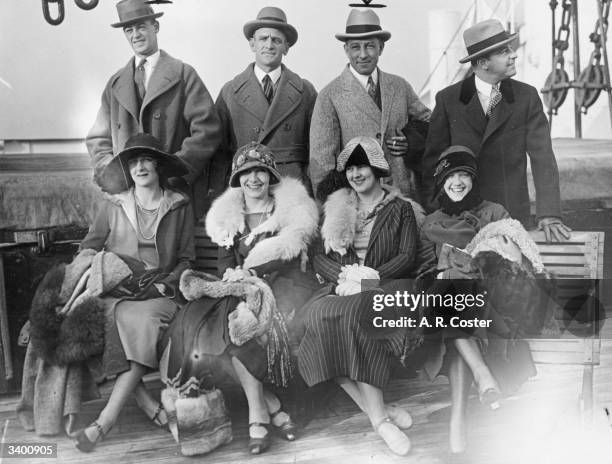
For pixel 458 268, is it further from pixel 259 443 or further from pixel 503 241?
pixel 259 443

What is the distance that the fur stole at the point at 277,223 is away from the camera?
3480 millimetres

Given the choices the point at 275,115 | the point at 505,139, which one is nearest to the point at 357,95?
the point at 275,115

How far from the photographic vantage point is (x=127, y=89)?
11.9ft

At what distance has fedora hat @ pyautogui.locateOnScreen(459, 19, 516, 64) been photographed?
3.62 m

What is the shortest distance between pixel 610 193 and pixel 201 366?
224 centimetres

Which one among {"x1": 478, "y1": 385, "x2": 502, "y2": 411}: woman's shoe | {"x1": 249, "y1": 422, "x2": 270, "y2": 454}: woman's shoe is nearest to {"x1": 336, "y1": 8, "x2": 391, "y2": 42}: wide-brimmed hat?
{"x1": 478, "y1": 385, "x2": 502, "y2": 411}: woman's shoe

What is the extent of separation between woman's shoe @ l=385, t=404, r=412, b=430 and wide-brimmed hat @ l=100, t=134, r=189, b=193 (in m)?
1.50

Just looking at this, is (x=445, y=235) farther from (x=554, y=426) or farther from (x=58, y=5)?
(x=58, y=5)

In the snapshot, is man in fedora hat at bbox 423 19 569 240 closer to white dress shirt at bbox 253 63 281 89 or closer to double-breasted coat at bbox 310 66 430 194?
double-breasted coat at bbox 310 66 430 194

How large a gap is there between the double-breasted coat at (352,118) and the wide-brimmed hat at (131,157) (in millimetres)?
662

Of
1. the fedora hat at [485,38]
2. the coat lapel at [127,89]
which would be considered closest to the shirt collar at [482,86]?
the fedora hat at [485,38]

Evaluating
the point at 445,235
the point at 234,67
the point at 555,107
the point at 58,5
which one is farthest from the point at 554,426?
the point at 58,5

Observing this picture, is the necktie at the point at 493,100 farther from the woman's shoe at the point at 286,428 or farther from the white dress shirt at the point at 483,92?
the woman's shoe at the point at 286,428

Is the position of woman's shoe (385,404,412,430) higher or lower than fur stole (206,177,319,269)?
lower
